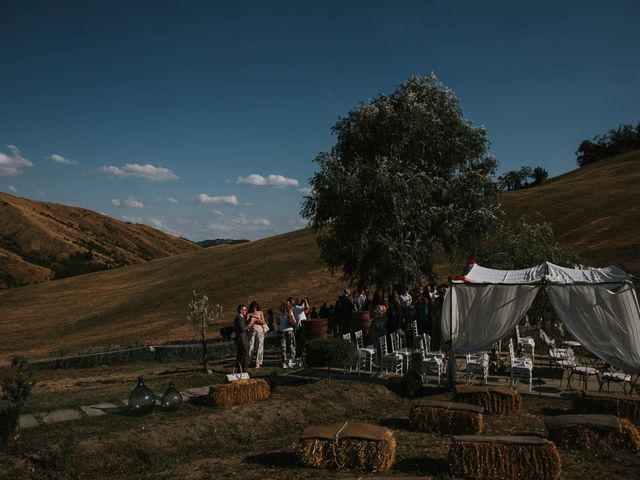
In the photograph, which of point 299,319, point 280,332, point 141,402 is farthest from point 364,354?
point 141,402

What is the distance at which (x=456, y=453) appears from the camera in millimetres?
8133

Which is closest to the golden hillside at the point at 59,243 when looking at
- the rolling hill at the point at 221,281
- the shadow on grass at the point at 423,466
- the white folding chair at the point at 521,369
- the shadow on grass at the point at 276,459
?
the rolling hill at the point at 221,281

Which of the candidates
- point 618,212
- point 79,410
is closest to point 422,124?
point 79,410

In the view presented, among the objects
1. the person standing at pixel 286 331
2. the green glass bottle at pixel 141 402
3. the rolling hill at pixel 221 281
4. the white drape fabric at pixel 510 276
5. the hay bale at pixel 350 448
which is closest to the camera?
the hay bale at pixel 350 448

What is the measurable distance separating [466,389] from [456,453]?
3954 mm

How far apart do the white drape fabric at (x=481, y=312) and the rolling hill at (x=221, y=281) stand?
20734mm

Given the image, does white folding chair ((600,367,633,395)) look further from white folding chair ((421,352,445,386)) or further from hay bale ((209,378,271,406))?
hay bale ((209,378,271,406))

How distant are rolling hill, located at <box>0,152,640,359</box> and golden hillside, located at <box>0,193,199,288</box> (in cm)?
2429

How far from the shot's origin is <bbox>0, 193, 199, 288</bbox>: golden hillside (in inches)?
3526

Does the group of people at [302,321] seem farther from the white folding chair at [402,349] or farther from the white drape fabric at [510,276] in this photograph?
the white drape fabric at [510,276]

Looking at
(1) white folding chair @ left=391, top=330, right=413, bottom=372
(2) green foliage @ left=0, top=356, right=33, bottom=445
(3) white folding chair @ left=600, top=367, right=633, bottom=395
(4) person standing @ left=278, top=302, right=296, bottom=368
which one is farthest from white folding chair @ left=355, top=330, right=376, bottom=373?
(2) green foliage @ left=0, top=356, right=33, bottom=445

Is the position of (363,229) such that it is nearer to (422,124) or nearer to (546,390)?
(422,124)

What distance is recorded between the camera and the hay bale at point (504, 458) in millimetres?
7793

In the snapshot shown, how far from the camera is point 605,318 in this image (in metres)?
12.3
